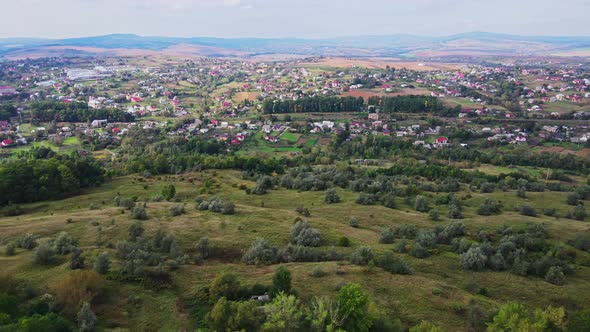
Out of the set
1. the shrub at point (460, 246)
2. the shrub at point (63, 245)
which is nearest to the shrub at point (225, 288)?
the shrub at point (63, 245)

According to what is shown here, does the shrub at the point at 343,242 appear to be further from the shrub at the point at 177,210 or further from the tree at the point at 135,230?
the tree at the point at 135,230

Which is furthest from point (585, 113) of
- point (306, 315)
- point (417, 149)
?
point (306, 315)

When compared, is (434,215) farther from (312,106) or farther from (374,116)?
(312,106)

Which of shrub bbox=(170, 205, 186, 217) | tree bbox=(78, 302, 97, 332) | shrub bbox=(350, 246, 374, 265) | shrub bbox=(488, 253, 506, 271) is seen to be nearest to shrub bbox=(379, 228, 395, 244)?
shrub bbox=(350, 246, 374, 265)

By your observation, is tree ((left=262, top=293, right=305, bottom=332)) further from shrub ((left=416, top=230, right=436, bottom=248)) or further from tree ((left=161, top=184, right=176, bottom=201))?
tree ((left=161, top=184, right=176, bottom=201))

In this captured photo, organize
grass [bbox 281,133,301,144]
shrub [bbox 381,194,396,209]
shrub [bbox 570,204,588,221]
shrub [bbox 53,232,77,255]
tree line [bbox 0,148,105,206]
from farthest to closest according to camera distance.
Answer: grass [bbox 281,133,301,144] < shrub [bbox 381,194,396,209] < shrub [bbox 570,204,588,221] < tree line [bbox 0,148,105,206] < shrub [bbox 53,232,77,255]

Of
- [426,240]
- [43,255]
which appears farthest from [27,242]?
[426,240]
